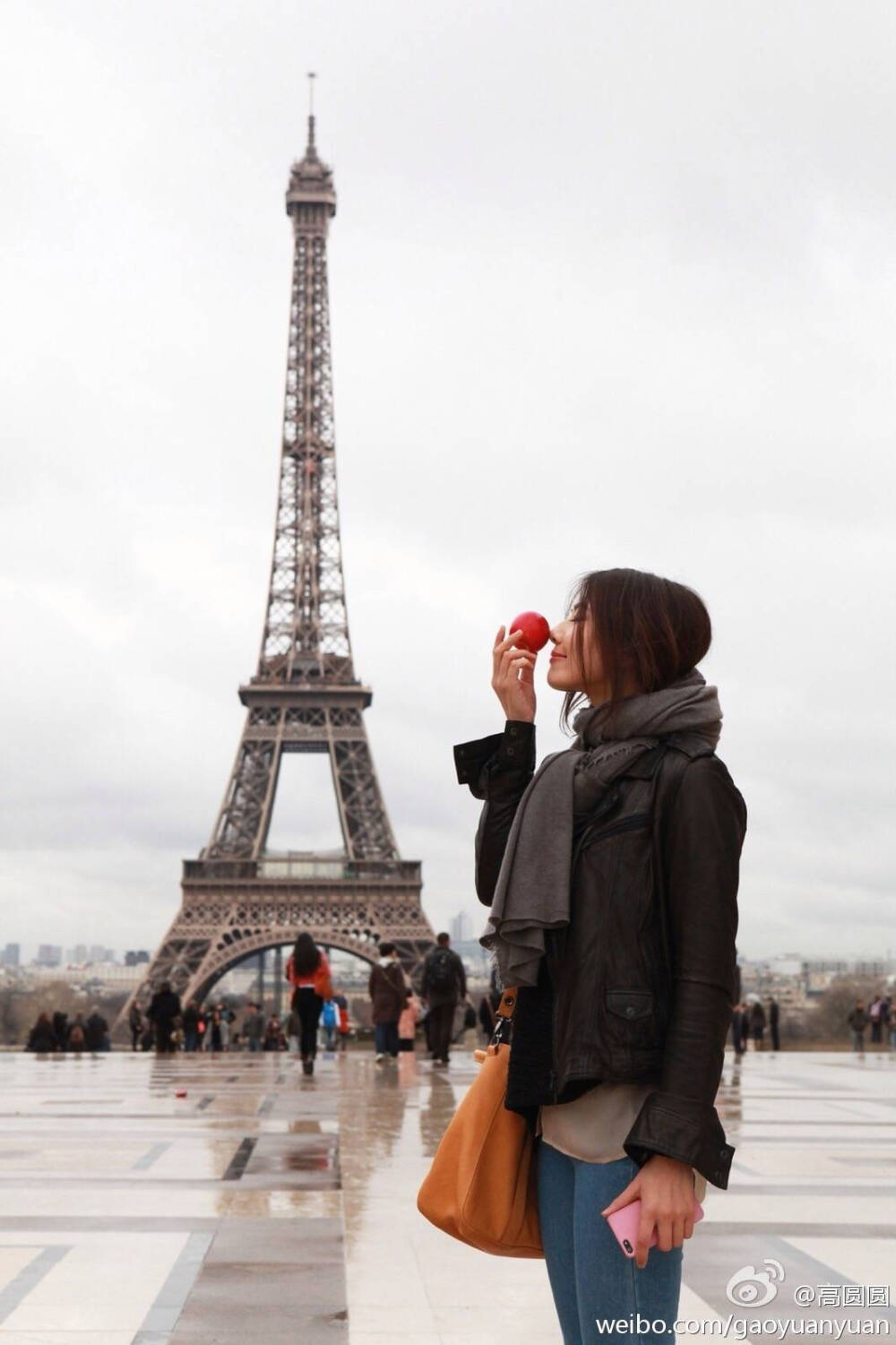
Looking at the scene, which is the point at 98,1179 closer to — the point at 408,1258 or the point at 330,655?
the point at 408,1258

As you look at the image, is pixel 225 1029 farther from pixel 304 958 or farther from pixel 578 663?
pixel 578 663

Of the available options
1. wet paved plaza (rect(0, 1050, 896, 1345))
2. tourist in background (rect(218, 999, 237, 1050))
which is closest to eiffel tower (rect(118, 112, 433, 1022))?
tourist in background (rect(218, 999, 237, 1050))

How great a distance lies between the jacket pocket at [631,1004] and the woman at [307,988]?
637 inches

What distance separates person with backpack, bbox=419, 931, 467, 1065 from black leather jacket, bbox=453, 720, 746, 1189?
1618 cm

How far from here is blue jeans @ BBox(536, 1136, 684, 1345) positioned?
3.03m

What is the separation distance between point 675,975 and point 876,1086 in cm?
1605

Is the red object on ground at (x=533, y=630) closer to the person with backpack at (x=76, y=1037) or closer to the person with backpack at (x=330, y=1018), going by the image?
the person with backpack at (x=330, y=1018)

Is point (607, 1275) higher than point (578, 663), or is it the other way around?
point (578, 663)

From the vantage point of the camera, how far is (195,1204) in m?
7.94

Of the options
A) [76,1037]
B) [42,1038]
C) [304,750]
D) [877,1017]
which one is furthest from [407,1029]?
[304,750]

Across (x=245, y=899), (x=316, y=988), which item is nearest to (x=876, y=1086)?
(x=316, y=988)

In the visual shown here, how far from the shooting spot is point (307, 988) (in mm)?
19203

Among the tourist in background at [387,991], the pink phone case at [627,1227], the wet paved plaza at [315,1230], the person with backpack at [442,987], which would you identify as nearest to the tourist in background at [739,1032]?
the person with backpack at [442,987]

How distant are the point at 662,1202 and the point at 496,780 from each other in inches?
38.8
